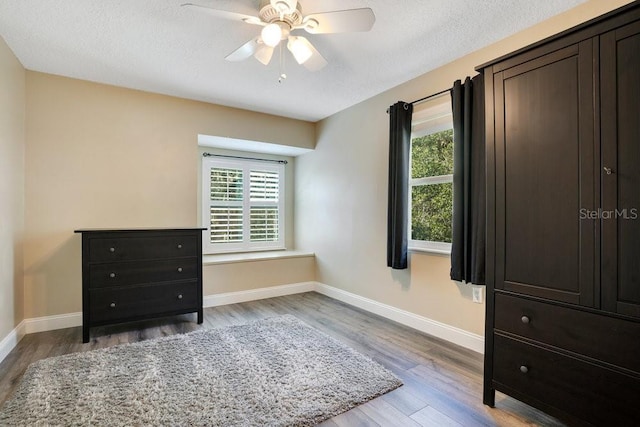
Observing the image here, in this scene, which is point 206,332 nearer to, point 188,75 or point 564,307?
point 188,75

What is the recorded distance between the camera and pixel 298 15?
1.92 meters

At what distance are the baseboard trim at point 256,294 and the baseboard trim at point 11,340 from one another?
5.09 ft

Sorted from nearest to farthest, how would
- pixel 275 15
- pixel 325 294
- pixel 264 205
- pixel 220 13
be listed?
1. pixel 220 13
2. pixel 275 15
3. pixel 325 294
4. pixel 264 205

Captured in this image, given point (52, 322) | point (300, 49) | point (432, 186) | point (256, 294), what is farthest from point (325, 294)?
point (300, 49)

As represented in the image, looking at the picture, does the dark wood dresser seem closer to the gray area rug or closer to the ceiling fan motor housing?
the gray area rug

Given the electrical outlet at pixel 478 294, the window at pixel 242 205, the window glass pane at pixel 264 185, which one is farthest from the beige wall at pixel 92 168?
the electrical outlet at pixel 478 294

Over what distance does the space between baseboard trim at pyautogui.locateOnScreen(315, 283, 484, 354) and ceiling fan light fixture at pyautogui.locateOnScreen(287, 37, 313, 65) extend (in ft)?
8.00

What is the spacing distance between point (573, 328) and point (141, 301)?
3.20 metres

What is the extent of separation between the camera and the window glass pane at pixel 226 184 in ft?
14.8

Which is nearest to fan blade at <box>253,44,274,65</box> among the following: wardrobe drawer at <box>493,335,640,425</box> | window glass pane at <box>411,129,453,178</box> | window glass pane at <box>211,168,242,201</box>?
window glass pane at <box>411,129,453,178</box>

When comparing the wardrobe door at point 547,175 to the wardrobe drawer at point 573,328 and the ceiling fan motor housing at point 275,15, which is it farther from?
the ceiling fan motor housing at point 275,15

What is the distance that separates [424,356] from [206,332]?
6.19 feet

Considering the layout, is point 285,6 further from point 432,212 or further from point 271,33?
point 432,212

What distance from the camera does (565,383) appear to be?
5.07 ft
